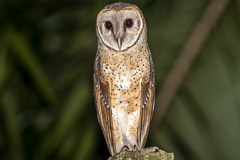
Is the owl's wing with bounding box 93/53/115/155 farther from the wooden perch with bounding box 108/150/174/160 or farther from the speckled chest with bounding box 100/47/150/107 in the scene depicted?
the wooden perch with bounding box 108/150/174/160

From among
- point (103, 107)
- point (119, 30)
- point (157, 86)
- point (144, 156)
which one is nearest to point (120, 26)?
point (119, 30)

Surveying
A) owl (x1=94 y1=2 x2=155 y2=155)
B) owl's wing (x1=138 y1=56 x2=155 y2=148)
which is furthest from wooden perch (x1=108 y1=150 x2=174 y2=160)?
owl's wing (x1=138 y1=56 x2=155 y2=148)

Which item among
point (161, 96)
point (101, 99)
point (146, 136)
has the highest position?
point (161, 96)

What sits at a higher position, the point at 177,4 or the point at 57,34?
the point at 177,4

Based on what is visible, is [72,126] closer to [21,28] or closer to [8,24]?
[8,24]

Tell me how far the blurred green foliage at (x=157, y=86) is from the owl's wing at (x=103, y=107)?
0.11 metres

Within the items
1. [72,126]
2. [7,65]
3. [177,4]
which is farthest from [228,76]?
[7,65]

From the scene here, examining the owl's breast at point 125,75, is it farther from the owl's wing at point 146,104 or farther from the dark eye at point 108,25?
the dark eye at point 108,25

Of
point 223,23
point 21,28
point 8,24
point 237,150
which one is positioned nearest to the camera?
point 237,150

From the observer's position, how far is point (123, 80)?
4.31 meters

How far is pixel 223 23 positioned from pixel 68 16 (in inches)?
78.6

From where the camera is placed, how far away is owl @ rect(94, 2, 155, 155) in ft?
13.8

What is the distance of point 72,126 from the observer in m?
3.92

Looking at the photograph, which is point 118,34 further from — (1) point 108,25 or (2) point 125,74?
(2) point 125,74
